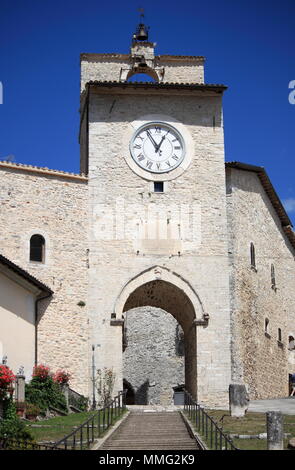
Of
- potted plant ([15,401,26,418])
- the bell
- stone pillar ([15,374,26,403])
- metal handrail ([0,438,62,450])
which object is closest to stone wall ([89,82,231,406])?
the bell

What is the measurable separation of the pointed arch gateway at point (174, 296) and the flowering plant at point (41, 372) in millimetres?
4137

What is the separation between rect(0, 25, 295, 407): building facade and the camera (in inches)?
1105

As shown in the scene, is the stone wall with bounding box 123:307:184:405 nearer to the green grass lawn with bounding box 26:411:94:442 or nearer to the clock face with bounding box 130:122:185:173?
the clock face with bounding box 130:122:185:173

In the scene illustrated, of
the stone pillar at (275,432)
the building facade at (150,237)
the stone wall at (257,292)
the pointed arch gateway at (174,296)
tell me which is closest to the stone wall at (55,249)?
the building facade at (150,237)

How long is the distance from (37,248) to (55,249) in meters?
0.64

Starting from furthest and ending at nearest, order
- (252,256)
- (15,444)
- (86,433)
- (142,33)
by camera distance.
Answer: (142,33) → (252,256) → (86,433) → (15,444)

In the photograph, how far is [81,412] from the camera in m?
25.8

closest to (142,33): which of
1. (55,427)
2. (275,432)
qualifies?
(55,427)

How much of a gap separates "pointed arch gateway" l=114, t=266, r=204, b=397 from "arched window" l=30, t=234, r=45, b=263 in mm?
3162

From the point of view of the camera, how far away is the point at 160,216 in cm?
2953

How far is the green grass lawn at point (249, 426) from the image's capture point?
16844 millimetres

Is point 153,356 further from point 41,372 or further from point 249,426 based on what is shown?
point 249,426
